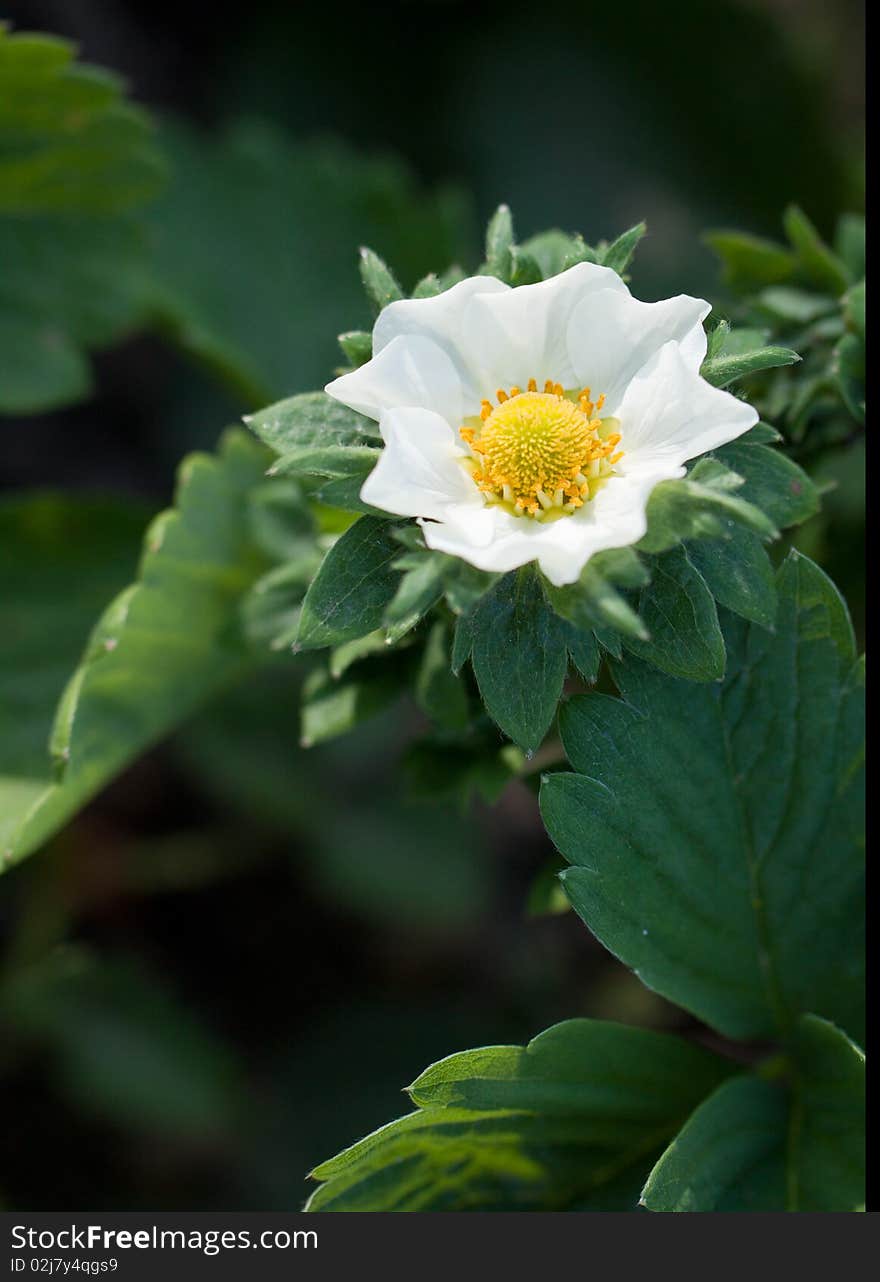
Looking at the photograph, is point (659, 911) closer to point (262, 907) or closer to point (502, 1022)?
point (502, 1022)

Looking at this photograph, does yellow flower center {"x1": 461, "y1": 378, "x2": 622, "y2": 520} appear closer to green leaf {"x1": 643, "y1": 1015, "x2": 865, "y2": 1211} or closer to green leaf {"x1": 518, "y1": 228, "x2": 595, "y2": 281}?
green leaf {"x1": 518, "y1": 228, "x2": 595, "y2": 281}

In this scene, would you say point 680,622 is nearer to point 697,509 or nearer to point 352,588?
point 697,509

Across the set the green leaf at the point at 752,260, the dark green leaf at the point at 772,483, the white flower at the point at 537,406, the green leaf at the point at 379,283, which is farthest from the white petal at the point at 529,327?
the green leaf at the point at 752,260

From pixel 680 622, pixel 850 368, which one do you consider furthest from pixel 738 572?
pixel 850 368

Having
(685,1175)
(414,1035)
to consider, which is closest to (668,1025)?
(414,1035)

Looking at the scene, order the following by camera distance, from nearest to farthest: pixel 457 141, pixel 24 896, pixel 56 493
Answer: pixel 56 493
pixel 24 896
pixel 457 141

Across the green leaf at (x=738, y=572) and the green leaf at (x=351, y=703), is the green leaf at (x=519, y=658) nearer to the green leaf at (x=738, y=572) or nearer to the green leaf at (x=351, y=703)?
the green leaf at (x=738, y=572)
